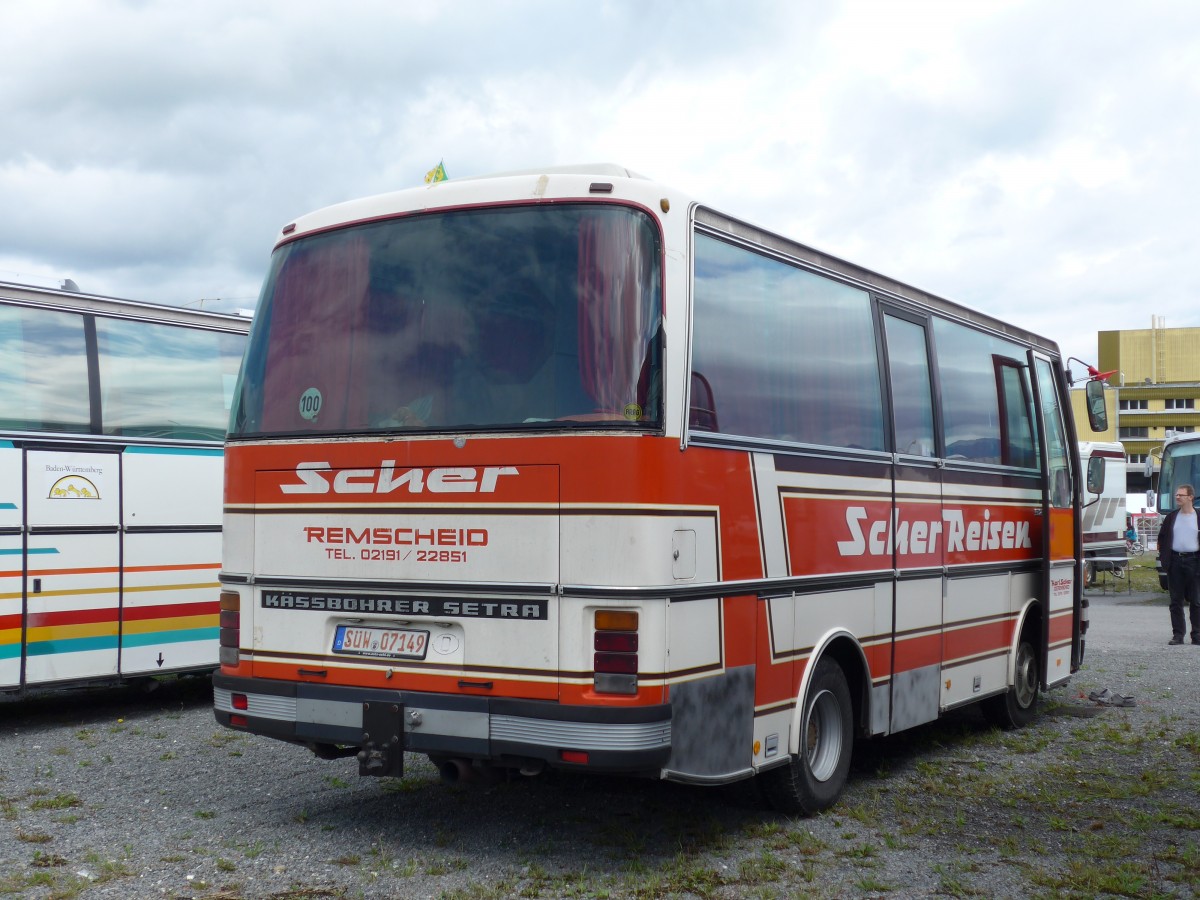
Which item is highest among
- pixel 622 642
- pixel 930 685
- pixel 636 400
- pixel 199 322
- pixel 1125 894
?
pixel 199 322

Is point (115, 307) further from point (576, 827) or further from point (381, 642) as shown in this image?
point (576, 827)

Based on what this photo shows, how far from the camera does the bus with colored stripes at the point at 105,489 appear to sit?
971 cm

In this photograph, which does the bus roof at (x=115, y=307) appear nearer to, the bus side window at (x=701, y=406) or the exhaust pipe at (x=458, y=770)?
the exhaust pipe at (x=458, y=770)

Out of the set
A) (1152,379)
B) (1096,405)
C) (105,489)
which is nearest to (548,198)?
(105,489)

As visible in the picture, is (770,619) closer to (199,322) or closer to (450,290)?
(450,290)

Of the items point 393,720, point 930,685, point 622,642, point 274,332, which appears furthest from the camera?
point 930,685

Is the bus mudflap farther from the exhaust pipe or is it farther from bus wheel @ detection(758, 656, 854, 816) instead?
bus wheel @ detection(758, 656, 854, 816)

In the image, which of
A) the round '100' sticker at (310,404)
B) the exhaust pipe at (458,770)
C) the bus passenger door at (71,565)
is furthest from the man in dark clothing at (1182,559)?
the round '100' sticker at (310,404)

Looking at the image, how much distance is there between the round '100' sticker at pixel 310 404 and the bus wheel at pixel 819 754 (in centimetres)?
295

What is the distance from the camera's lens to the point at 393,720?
6.21 m

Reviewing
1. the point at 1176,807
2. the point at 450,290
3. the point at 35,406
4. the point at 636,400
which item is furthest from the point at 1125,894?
the point at 35,406

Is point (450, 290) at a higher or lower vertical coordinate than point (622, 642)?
higher

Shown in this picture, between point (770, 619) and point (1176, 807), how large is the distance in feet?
9.09

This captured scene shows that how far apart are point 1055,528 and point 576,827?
560 cm
